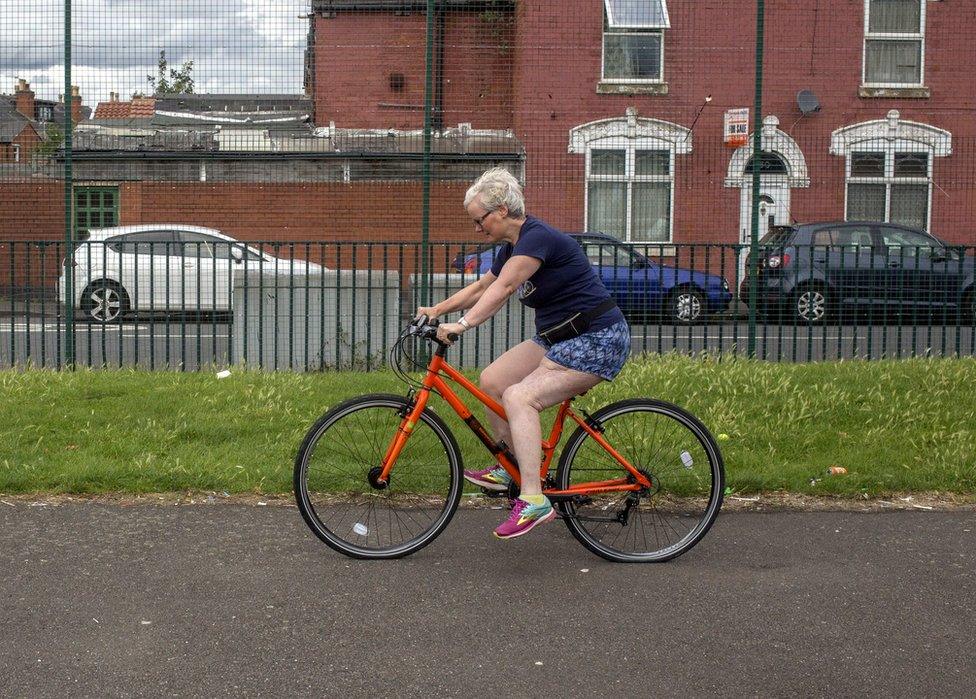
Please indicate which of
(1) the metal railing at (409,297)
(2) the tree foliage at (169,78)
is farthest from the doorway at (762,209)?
(2) the tree foliage at (169,78)

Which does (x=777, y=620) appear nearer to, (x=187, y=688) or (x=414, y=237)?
(x=187, y=688)

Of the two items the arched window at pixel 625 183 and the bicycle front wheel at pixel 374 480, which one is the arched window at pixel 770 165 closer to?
the arched window at pixel 625 183

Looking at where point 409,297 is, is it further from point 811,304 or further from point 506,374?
point 506,374

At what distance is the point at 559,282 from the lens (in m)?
5.17

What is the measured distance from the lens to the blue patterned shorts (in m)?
5.17

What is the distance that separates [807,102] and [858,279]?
5.93m

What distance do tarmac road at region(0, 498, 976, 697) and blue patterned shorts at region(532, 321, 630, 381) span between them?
826 mm

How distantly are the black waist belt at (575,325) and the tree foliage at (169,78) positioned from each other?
5838mm

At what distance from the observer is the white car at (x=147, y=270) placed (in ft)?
32.6

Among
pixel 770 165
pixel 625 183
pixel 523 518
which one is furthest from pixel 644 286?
pixel 523 518

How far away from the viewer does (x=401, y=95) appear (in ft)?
33.0

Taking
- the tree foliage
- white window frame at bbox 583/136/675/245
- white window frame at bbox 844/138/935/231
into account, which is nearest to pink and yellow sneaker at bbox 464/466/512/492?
white window frame at bbox 583/136/675/245

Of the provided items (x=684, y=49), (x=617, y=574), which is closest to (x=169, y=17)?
(x=684, y=49)

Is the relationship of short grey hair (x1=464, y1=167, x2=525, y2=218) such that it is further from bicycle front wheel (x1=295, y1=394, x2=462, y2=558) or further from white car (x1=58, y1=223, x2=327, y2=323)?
white car (x1=58, y1=223, x2=327, y2=323)
